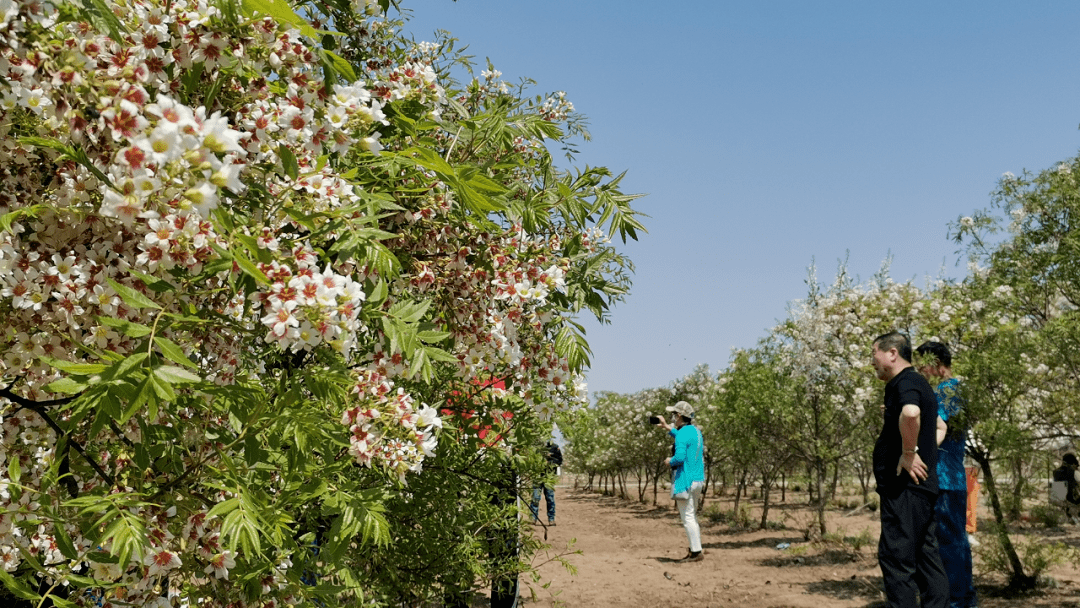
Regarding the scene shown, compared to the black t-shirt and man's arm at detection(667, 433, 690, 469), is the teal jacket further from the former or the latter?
the black t-shirt

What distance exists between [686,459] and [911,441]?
6019 millimetres

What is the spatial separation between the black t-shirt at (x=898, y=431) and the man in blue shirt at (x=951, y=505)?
0.80 metres

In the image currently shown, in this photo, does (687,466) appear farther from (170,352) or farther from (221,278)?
(170,352)

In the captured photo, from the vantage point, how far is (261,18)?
5.84ft

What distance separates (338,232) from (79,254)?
2.40ft

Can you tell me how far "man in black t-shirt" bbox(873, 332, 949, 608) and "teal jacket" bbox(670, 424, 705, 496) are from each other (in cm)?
557

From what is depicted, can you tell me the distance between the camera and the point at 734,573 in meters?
10.5

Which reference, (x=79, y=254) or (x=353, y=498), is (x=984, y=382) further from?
(x=79, y=254)

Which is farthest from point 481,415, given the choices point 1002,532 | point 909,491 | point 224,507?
point 1002,532

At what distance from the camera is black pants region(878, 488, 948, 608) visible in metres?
5.17

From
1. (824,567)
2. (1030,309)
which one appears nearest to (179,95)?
(1030,309)

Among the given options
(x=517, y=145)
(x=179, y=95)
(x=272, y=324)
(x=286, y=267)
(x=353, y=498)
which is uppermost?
(x=517, y=145)

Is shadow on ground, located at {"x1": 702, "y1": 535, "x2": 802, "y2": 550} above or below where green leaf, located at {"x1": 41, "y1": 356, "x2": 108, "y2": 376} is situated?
below

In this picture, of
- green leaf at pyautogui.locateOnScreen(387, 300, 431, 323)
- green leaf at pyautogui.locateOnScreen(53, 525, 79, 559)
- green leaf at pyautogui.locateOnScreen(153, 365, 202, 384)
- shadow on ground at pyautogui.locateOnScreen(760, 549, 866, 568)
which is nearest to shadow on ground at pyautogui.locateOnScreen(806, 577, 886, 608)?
shadow on ground at pyautogui.locateOnScreen(760, 549, 866, 568)
